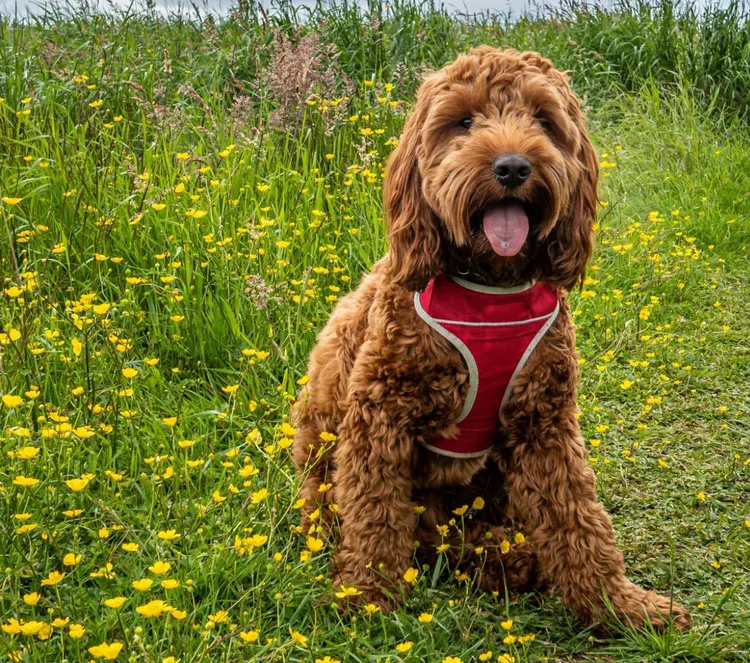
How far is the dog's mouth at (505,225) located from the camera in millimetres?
2818

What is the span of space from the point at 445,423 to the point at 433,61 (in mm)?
6457

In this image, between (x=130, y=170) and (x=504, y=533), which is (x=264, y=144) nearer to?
(x=130, y=170)

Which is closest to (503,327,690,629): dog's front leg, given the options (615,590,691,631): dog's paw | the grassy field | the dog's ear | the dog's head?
(615,590,691,631): dog's paw

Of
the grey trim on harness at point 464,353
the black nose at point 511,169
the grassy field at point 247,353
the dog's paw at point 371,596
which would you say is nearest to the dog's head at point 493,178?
the black nose at point 511,169

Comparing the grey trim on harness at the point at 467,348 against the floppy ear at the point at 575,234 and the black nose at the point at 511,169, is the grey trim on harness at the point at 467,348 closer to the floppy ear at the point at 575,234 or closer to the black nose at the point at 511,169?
the floppy ear at the point at 575,234

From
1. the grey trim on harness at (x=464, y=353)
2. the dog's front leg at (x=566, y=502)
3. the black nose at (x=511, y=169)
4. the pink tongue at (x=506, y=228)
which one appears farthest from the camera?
the dog's front leg at (x=566, y=502)

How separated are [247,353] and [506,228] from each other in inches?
46.3

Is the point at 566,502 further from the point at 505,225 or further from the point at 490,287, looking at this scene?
the point at 505,225

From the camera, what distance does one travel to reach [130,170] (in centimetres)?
501

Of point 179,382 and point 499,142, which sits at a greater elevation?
point 499,142

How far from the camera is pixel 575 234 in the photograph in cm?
304

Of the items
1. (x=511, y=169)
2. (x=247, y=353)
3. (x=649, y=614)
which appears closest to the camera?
(x=511, y=169)

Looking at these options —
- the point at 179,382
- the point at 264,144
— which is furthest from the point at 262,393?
the point at 264,144

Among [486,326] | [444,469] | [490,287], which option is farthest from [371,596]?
[490,287]
